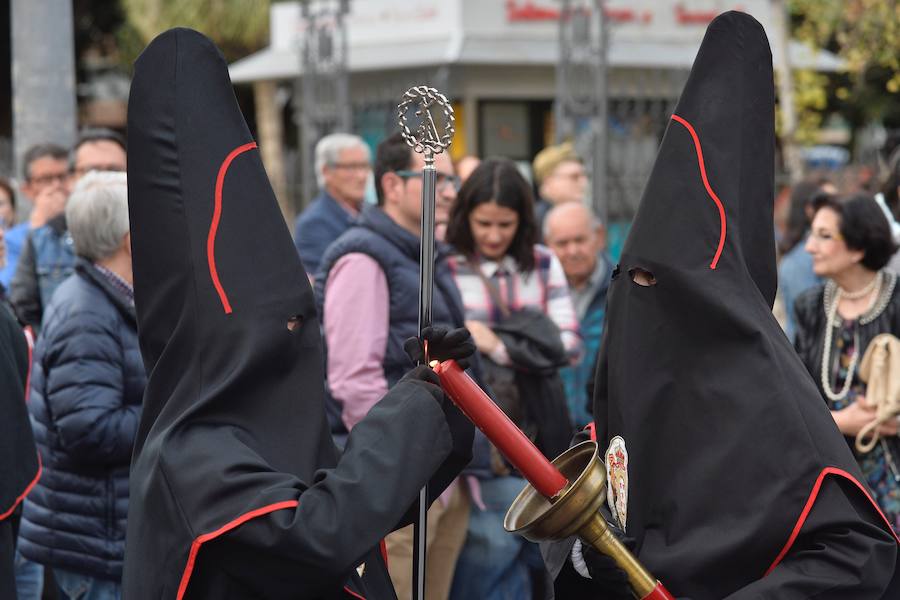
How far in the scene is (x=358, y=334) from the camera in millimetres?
4680

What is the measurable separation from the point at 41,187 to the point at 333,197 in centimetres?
158

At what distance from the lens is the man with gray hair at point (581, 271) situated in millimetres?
6113

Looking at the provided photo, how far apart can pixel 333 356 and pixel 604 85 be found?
6.91 metres

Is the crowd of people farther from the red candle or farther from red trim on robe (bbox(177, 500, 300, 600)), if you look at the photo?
the red candle

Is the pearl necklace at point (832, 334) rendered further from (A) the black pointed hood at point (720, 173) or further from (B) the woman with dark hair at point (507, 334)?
(A) the black pointed hood at point (720, 173)

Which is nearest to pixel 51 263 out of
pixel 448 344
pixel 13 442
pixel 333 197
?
pixel 333 197

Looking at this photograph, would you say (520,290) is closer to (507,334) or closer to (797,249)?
(507,334)

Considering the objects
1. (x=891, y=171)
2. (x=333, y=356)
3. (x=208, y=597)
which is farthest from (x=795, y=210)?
(x=208, y=597)

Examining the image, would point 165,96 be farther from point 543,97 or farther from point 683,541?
point 543,97

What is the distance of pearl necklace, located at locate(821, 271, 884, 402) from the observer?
5.06 metres

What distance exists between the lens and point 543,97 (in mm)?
16781

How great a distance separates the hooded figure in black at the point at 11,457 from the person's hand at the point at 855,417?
110 inches

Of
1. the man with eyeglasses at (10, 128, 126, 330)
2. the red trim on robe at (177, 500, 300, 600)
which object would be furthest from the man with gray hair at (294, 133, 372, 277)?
the red trim on robe at (177, 500, 300, 600)

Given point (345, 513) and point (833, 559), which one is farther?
point (833, 559)
